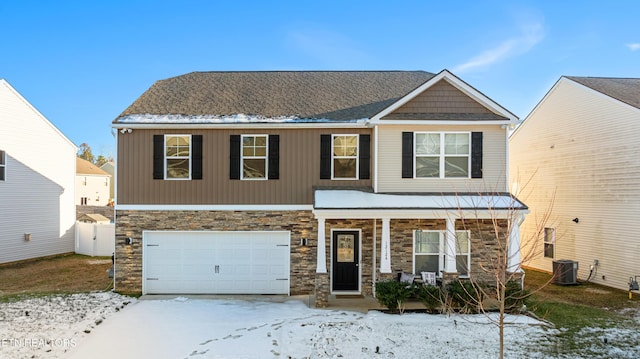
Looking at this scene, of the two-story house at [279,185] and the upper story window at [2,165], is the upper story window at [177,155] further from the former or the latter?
the upper story window at [2,165]

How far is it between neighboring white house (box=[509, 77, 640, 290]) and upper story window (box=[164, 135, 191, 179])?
11344 millimetres

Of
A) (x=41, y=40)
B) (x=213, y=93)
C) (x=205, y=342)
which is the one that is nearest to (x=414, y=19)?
(x=213, y=93)

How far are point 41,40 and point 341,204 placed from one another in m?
20.8

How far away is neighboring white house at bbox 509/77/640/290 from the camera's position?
1320 cm

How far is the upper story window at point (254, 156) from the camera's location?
12367mm

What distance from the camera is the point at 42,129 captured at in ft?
64.0

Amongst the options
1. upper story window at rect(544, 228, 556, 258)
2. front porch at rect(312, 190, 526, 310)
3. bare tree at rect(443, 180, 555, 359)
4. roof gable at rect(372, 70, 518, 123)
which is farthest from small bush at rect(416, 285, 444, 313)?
upper story window at rect(544, 228, 556, 258)

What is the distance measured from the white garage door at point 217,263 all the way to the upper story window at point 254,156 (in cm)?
189

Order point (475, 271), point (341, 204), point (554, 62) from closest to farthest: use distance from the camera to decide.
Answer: point (341, 204) → point (475, 271) → point (554, 62)

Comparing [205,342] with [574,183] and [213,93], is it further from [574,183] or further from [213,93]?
[574,183]

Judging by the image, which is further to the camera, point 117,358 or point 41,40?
point 41,40

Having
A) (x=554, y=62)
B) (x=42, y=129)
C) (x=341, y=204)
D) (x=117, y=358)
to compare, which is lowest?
(x=117, y=358)

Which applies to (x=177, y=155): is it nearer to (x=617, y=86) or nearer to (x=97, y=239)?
(x=97, y=239)

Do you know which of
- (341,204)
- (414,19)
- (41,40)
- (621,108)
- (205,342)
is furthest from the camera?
(41,40)
